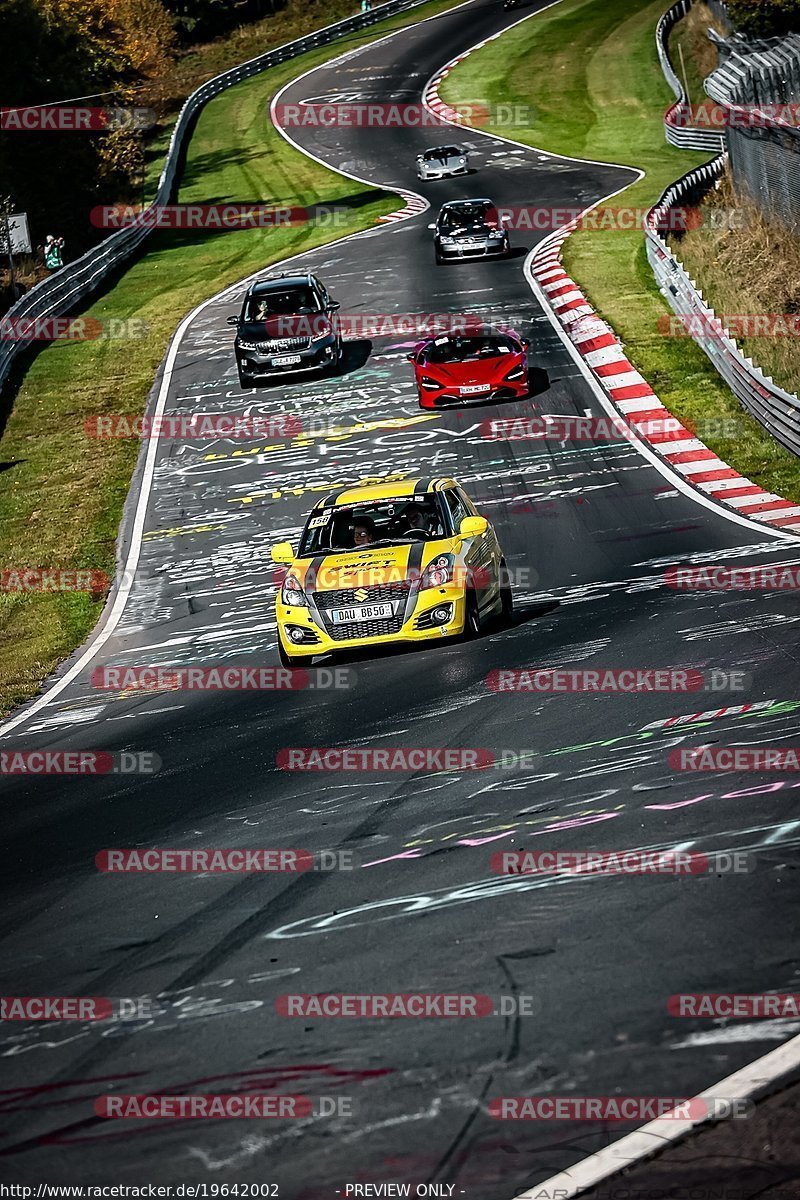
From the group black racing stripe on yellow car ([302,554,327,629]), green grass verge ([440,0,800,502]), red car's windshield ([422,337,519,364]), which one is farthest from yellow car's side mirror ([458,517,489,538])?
red car's windshield ([422,337,519,364])

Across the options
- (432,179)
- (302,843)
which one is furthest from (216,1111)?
(432,179)

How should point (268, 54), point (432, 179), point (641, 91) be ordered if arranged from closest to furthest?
point (432, 179) < point (641, 91) < point (268, 54)

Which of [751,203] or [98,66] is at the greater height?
[98,66]

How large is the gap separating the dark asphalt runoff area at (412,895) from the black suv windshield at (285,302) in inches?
452

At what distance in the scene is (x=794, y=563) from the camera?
14.6m

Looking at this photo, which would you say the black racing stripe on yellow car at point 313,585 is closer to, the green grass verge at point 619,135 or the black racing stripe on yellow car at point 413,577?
the black racing stripe on yellow car at point 413,577

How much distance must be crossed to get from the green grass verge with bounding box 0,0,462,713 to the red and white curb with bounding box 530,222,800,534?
7.82 m

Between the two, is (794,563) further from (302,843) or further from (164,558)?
(164,558)

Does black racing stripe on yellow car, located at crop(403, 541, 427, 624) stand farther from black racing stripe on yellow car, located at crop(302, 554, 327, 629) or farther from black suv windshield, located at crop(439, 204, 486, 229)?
black suv windshield, located at crop(439, 204, 486, 229)

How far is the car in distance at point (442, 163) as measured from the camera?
49.3 m

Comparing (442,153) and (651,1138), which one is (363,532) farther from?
(442,153)

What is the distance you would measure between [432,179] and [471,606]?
3868 cm

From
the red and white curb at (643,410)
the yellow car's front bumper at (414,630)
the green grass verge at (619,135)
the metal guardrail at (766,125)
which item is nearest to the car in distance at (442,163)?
the green grass verge at (619,135)

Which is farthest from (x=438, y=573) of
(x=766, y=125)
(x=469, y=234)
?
(x=469, y=234)
